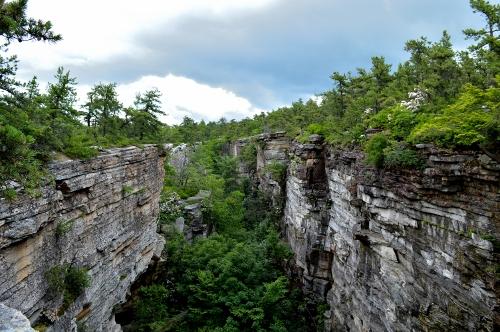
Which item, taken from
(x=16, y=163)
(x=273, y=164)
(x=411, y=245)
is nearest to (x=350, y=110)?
(x=411, y=245)

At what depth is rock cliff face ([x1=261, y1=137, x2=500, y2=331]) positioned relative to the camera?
369 inches

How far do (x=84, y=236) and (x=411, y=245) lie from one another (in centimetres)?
1158

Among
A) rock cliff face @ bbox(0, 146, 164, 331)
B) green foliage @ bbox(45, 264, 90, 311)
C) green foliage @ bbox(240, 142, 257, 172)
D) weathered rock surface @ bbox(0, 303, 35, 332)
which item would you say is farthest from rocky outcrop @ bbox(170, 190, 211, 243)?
weathered rock surface @ bbox(0, 303, 35, 332)

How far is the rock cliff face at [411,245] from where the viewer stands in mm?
9367

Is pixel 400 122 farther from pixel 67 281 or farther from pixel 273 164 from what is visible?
pixel 273 164

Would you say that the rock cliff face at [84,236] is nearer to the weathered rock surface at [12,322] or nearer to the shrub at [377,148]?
the weathered rock surface at [12,322]

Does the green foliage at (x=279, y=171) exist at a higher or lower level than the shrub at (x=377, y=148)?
lower

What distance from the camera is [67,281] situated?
11.9 meters

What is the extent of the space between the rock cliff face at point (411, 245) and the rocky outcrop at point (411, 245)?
3 cm

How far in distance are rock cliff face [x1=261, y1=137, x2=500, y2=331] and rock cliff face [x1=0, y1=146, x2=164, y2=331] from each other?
34.9ft

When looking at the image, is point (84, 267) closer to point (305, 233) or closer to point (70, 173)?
point (70, 173)

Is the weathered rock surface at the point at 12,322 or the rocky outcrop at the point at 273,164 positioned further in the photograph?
the rocky outcrop at the point at 273,164

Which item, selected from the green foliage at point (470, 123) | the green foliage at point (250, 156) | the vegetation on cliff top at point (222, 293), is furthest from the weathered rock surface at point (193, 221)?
the green foliage at point (470, 123)

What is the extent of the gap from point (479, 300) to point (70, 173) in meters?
12.5
